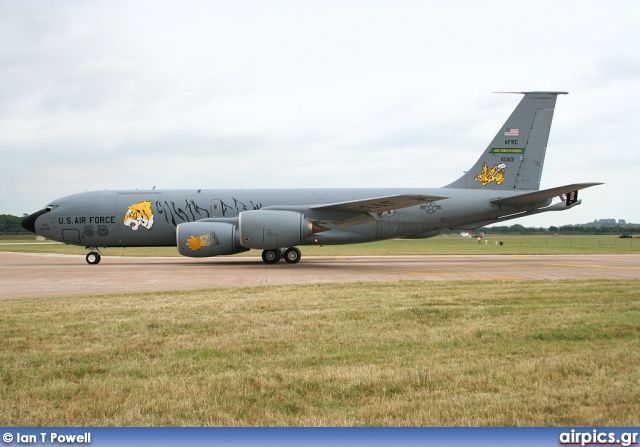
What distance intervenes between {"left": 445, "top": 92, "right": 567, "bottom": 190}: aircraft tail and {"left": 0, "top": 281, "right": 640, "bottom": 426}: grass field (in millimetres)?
14181

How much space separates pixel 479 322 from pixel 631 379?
8.95ft

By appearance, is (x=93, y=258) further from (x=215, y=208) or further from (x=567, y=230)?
(x=567, y=230)

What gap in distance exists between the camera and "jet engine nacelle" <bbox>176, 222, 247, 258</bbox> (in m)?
20.1

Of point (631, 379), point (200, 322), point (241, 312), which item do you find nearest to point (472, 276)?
point (241, 312)

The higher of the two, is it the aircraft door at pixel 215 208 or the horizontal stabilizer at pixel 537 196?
the horizontal stabilizer at pixel 537 196

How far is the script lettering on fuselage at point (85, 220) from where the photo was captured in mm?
22281

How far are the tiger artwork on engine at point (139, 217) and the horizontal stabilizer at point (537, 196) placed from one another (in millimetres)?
14177

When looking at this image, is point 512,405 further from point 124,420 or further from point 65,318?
point 65,318

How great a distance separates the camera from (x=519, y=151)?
22.6 m

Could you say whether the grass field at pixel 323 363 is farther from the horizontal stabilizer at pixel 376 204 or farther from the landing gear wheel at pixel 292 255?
the landing gear wheel at pixel 292 255

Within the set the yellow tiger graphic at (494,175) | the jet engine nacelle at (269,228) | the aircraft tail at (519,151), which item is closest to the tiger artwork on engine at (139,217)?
the jet engine nacelle at (269,228)

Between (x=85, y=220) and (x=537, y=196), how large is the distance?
18.5 meters

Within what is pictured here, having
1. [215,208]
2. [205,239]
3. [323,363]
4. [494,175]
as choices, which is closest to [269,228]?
[205,239]

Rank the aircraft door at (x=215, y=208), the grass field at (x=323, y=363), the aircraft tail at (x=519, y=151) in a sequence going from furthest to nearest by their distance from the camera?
the aircraft tail at (x=519, y=151), the aircraft door at (x=215, y=208), the grass field at (x=323, y=363)
